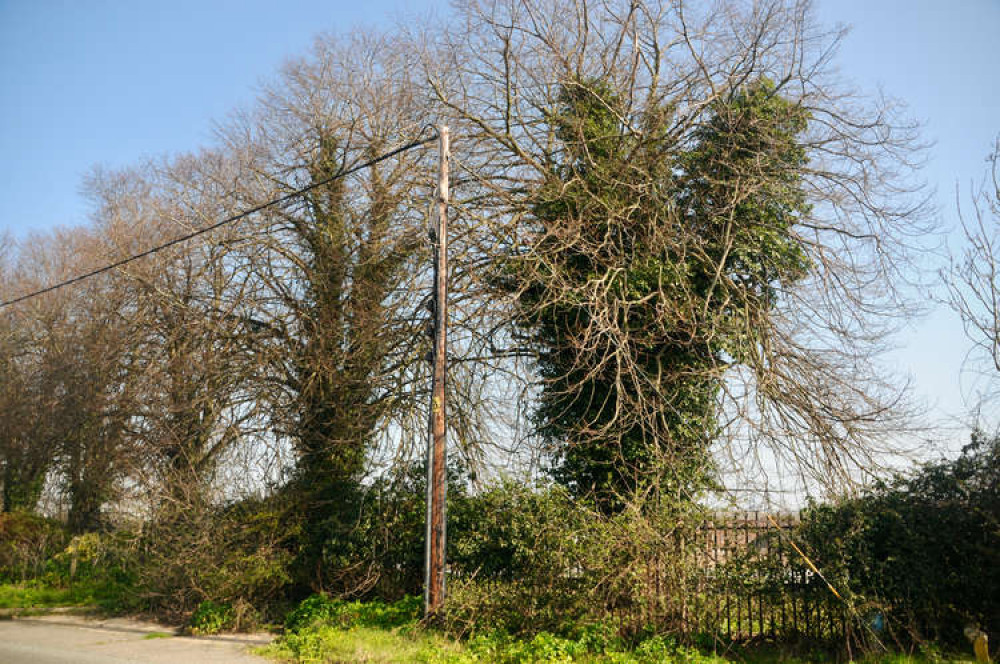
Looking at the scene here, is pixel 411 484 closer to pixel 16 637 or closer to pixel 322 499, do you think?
pixel 322 499

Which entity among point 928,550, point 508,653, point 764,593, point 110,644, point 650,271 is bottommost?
point 110,644

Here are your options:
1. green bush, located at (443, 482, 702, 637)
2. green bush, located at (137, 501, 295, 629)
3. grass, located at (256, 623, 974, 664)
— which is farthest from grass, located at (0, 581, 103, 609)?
green bush, located at (443, 482, 702, 637)

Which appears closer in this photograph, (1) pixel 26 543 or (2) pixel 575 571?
(2) pixel 575 571

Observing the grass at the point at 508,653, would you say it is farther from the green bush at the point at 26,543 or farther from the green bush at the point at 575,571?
the green bush at the point at 26,543

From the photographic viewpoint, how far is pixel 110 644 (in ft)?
40.2

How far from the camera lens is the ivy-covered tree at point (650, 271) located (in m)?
12.8

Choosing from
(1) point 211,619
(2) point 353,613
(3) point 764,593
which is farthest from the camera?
(1) point 211,619

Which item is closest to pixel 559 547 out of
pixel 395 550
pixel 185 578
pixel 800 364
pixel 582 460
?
pixel 582 460

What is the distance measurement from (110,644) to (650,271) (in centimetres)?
1135

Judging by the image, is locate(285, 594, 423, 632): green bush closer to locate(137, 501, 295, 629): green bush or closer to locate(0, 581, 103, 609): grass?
locate(137, 501, 295, 629): green bush

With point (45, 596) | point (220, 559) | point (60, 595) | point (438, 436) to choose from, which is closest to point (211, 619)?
point (220, 559)

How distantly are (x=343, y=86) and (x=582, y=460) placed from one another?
10.7 metres

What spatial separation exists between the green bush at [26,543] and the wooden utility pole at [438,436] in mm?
14391

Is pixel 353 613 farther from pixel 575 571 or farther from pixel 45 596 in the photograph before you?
pixel 45 596
